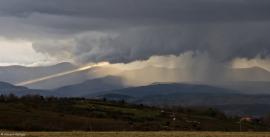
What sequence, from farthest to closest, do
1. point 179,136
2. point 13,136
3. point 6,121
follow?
1. point 6,121
2. point 179,136
3. point 13,136

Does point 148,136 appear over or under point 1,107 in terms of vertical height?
under

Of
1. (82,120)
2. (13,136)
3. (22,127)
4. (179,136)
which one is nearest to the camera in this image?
(13,136)

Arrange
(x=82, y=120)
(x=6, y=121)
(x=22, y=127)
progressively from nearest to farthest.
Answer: (x=22, y=127), (x=6, y=121), (x=82, y=120)

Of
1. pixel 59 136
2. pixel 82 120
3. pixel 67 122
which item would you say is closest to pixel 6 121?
pixel 67 122

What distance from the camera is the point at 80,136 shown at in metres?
75.4

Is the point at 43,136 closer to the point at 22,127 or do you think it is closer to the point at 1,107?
the point at 22,127

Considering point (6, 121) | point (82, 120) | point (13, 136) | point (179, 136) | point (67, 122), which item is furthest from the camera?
point (82, 120)

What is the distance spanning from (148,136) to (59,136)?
12.4 meters

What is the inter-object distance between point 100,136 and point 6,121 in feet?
279

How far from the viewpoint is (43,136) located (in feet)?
245

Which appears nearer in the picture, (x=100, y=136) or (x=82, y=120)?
(x=100, y=136)

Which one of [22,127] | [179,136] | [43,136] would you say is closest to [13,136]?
[43,136]

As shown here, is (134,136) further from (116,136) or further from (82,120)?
(82,120)

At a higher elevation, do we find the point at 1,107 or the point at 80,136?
the point at 1,107
